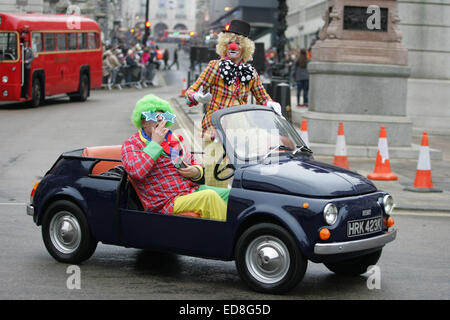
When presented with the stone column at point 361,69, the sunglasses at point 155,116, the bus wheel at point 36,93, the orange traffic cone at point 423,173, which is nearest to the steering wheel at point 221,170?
the sunglasses at point 155,116

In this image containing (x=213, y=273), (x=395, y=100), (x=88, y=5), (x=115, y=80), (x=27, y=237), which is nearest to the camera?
(x=213, y=273)

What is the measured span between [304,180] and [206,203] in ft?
2.58

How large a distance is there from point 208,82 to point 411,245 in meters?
2.52

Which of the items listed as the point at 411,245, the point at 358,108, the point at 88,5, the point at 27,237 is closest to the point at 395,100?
the point at 358,108

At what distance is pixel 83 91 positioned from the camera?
2977 cm

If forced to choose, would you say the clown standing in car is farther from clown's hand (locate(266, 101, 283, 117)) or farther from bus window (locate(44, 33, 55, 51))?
bus window (locate(44, 33, 55, 51))

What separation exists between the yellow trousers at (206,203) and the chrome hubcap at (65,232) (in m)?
0.98

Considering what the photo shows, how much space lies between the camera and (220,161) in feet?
22.0

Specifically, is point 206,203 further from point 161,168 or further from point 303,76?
point 303,76

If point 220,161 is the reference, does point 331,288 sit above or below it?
below

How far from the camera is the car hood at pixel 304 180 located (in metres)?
5.92

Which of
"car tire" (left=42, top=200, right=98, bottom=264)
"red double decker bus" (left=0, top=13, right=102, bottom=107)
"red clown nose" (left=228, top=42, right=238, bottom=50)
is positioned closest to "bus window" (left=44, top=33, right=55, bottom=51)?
"red double decker bus" (left=0, top=13, right=102, bottom=107)

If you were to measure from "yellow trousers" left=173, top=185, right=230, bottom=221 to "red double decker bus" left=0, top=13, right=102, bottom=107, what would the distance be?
19.1 metres
